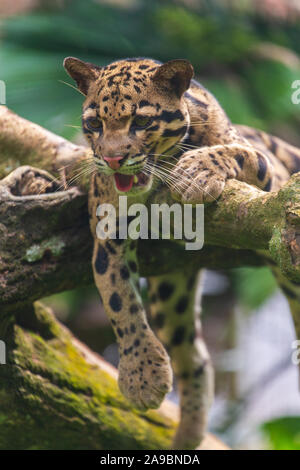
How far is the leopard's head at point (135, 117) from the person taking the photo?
382 cm

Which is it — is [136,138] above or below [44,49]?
below

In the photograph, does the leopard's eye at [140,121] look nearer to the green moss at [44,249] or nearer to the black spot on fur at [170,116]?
the black spot on fur at [170,116]

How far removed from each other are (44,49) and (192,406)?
499cm

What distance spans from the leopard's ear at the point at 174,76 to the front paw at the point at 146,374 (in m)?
1.52

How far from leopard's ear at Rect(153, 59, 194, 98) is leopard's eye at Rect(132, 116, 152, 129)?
245 mm

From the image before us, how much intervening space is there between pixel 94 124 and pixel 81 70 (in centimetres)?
42

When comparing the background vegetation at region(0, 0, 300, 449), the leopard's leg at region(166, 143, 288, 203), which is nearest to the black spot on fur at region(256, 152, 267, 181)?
the leopard's leg at region(166, 143, 288, 203)

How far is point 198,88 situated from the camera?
14.9 ft

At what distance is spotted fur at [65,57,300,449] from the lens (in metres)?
3.83

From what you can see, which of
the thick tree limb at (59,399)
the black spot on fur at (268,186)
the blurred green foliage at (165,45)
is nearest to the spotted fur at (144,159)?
the black spot on fur at (268,186)

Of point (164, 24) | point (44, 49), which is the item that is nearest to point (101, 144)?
point (44, 49)

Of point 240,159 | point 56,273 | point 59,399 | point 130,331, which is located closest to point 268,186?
point 240,159

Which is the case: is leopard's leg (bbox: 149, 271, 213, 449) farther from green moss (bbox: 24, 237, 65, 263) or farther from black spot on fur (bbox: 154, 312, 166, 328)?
green moss (bbox: 24, 237, 65, 263)
